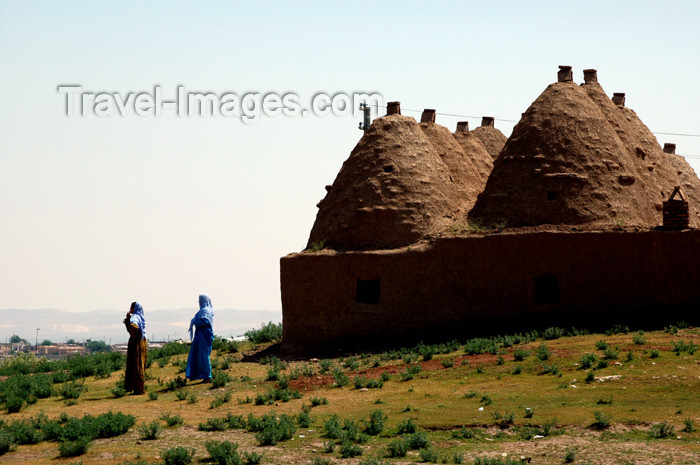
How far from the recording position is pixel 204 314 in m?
18.8

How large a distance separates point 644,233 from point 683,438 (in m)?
8.70

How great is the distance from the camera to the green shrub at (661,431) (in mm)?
11898

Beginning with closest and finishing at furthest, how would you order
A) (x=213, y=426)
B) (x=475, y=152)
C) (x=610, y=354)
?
(x=213, y=426) → (x=610, y=354) → (x=475, y=152)

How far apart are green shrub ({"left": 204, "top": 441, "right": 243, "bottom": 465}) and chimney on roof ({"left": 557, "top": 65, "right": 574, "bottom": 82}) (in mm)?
16311

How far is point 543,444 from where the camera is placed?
1192 centimetres

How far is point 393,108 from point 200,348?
10.4m

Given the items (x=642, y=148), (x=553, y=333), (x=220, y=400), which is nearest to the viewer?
(x=220, y=400)

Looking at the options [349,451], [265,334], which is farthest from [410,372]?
[265,334]

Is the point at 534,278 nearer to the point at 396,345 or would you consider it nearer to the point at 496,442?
the point at 396,345

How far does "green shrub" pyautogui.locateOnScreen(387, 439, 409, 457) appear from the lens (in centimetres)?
1171

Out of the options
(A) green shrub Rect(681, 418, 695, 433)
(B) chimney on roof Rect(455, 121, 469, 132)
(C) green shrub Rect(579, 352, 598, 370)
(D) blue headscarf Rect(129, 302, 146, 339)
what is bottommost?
(A) green shrub Rect(681, 418, 695, 433)

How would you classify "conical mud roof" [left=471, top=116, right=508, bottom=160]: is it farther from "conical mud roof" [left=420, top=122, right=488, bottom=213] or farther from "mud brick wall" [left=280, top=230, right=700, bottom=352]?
"mud brick wall" [left=280, top=230, right=700, bottom=352]

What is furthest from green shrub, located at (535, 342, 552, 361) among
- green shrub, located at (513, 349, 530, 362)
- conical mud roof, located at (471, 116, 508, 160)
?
conical mud roof, located at (471, 116, 508, 160)

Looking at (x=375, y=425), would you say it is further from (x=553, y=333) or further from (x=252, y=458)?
(x=553, y=333)
